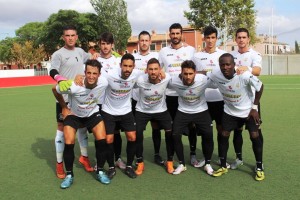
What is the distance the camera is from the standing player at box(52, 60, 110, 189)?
187 inches

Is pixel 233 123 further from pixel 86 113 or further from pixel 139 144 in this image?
pixel 86 113

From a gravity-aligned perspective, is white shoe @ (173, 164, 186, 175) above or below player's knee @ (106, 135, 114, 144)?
below

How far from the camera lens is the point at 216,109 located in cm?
549

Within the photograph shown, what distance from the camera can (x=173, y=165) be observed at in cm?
554

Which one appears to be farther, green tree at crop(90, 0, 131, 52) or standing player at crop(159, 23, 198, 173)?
green tree at crop(90, 0, 131, 52)

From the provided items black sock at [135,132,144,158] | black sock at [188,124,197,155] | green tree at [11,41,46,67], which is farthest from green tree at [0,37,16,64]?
black sock at [135,132,144,158]

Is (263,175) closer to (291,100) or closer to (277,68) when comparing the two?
(291,100)

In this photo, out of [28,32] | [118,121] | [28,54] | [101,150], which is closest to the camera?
[101,150]

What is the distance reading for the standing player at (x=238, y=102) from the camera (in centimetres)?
469

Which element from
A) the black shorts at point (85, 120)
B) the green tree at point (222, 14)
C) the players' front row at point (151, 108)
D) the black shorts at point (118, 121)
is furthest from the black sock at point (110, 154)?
the green tree at point (222, 14)

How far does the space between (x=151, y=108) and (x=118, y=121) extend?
55 cm

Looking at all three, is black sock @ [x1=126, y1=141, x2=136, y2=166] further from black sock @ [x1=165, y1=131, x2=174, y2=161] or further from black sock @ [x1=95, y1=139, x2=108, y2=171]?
black sock @ [x1=165, y1=131, x2=174, y2=161]

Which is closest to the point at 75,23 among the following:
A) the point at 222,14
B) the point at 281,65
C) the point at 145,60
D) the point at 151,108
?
the point at 222,14

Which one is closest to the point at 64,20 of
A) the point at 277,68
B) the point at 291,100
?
the point at 277,68
